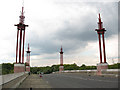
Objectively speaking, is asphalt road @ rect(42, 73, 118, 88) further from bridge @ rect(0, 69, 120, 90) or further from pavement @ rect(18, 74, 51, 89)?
pavement @ rect(18, 74, 51, 89)

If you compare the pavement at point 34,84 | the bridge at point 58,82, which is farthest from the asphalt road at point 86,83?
the pavement at point 34,84

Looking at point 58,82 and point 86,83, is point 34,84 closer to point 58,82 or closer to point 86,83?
point 58,82

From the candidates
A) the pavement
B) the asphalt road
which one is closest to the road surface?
the pavement

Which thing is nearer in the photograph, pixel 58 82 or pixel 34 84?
pixel 34 84

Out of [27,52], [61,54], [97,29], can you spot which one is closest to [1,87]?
[97,29]

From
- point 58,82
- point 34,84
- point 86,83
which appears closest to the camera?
point 86,83

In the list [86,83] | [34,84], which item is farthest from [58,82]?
[86,83]

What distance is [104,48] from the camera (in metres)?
52.5

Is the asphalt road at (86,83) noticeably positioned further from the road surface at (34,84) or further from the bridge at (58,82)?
the road surface at (34,84)

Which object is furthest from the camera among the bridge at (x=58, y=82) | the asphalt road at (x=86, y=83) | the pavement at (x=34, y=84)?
the pavement at (x=34, y=84)

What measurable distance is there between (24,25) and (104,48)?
27971 millimetres

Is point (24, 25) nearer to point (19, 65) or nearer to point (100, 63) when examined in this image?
point (19, 65)

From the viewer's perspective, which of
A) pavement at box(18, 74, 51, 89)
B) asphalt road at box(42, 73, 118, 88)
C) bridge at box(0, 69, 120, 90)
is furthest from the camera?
pavement at box(18, 74, 51, 89)

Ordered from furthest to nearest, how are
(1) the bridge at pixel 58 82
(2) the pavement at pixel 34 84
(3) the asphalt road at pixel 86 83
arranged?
(2) the pavement at pixel 34 84
(3) the asphalt road at pixel 86 83
(1) the bridge at pixel 58 82
